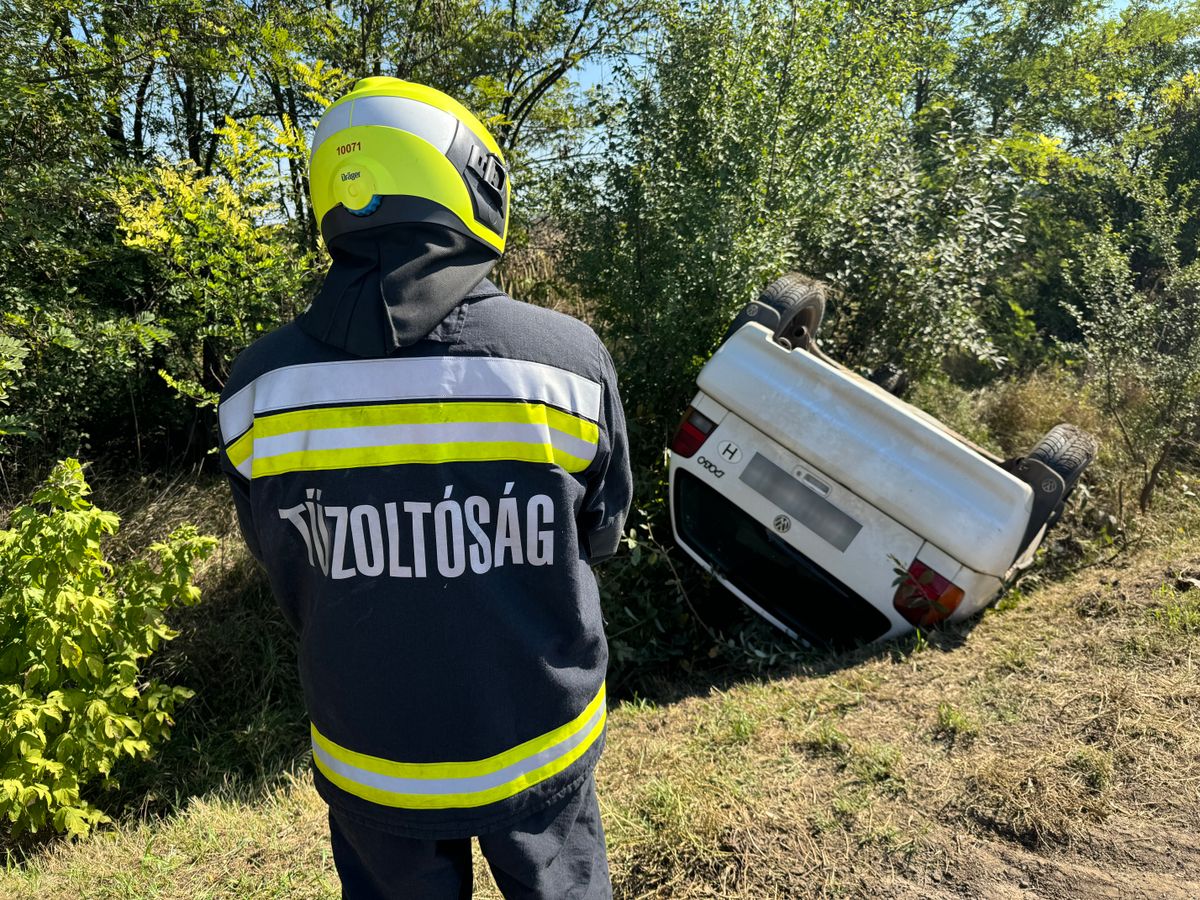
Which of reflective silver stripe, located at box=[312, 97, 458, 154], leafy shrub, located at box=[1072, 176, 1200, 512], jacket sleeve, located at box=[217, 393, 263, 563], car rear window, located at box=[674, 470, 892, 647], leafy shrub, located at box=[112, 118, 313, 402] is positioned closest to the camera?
reflective silver stripe, located at box=[312, 97, 458, 154]

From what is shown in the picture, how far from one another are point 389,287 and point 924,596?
11.8ft

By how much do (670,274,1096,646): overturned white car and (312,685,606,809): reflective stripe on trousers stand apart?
3006 millimetres

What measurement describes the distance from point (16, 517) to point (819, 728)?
361 cm

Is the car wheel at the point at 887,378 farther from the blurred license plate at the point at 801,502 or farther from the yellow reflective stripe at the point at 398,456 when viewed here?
the yellow reflective stripe at the point at 398,456

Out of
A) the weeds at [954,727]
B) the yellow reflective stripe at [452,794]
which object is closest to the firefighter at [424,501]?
the yellow reflective stripe at [452,794]

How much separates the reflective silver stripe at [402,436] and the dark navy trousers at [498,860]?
0.77 meters

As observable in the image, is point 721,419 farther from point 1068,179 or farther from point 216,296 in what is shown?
point 1068,179

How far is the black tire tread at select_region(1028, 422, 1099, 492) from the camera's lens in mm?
4230

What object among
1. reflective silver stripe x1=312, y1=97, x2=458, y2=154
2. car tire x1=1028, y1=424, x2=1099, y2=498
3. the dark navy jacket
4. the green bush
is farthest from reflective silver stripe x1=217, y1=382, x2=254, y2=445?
car tire x1=1028, y1=424, x2=1099, y2=498

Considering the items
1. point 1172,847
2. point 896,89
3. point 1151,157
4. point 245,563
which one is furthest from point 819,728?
point 1151,157

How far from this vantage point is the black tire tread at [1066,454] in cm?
423

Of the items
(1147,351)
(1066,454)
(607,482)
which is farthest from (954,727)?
(1147,351)

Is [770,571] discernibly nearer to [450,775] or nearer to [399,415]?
[450,775]

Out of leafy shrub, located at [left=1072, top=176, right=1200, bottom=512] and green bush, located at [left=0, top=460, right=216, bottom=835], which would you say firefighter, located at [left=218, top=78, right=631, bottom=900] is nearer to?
green bush, located at [left=0, top=460, right=216, bottom=835]
